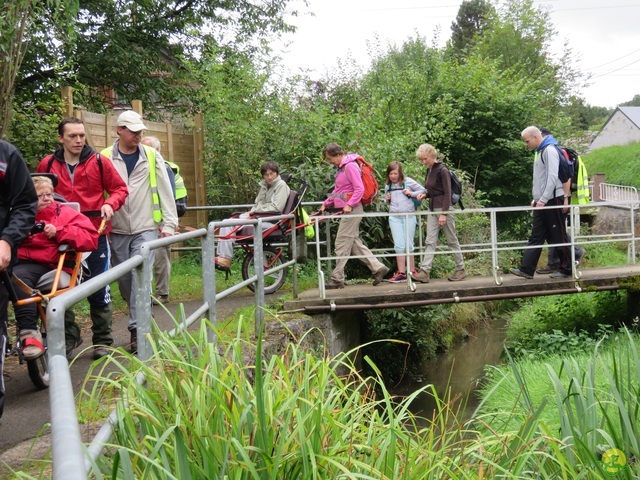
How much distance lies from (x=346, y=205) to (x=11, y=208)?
5449mm

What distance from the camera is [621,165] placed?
1715 inches

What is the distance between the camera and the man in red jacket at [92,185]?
18.9ft

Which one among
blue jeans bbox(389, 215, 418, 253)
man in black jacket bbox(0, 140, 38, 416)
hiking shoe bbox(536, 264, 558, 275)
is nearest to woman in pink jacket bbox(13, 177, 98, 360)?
man in black jacket bbox(0, 140, 38, 416)

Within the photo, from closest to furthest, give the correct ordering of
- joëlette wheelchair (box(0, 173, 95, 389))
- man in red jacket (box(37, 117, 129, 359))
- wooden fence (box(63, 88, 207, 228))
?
joëlette wheelchair (box(0, 173, 95, 389)) < man in red jacket (box(37, 117, 129, 359)) < wooden fence (box(63, 88, 207, 228))

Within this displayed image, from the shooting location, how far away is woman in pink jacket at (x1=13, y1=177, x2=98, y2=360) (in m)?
5.13

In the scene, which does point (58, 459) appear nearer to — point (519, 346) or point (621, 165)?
point (519, 346)

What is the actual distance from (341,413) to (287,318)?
524cm

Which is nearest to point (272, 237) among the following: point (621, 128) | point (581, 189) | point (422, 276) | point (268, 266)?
point (268, 266)

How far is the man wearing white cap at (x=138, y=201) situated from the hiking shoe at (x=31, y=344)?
4.64 ft

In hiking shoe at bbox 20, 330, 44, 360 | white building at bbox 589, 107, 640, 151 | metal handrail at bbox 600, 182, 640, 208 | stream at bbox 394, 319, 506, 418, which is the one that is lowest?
stream at bbox 394, 319, 506, 418

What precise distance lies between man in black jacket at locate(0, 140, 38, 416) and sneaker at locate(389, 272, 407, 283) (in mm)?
6716

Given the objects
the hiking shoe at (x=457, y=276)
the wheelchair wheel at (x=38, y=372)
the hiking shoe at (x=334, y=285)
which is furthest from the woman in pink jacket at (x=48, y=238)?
the hiking shoe at (x=457, y=276)

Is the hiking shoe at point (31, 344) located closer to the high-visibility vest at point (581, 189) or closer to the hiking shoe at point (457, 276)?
the hiking shoe at point (457, 276)

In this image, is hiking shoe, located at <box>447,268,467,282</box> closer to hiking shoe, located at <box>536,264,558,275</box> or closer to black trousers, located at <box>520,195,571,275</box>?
black trousers, located at <box>520,195,571,275</box>
